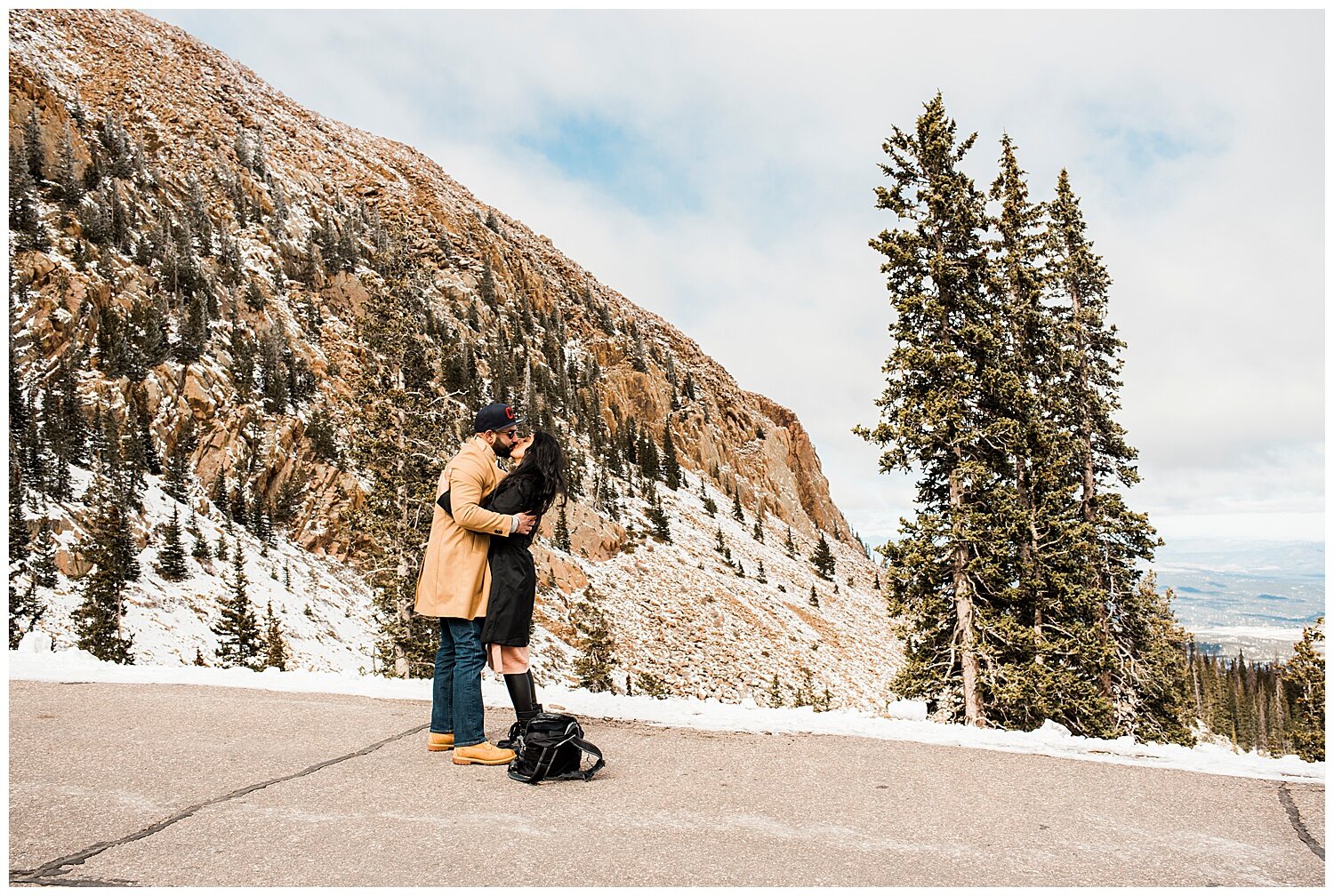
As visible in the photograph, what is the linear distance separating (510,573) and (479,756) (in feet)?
3.64

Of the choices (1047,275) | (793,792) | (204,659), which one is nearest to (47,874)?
(793,792)

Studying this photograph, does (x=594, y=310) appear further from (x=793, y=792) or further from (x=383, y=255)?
(x=793, y=792)

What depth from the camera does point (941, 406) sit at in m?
13.6

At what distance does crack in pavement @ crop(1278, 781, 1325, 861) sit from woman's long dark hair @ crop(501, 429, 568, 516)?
4.06 m

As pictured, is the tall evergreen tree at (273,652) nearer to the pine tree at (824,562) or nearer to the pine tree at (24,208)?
the pine tree at (24,208)

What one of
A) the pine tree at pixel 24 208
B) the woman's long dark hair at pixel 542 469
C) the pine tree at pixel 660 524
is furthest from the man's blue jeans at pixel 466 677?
the pine tree at pixel 660 524

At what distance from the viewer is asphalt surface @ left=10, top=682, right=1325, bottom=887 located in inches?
125

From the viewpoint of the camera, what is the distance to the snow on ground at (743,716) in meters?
4.95

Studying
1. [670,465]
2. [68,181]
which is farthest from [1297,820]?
[670,465]

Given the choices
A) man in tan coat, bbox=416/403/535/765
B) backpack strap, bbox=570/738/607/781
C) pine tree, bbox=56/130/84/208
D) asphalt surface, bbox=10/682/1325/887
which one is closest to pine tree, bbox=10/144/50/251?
pine tree, bbox=56/130/84/208

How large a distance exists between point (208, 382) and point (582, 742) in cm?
4044

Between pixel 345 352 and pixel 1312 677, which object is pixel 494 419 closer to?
pixel 1312 677

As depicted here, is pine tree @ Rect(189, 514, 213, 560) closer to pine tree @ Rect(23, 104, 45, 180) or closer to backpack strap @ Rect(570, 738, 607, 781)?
pine tree @ Rect(23, 104, 45, 180)

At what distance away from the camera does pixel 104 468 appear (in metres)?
29.3
